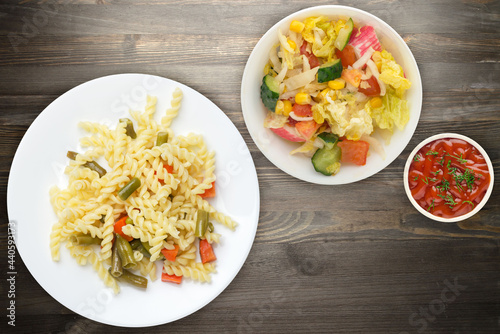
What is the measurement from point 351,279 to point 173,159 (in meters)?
1.52

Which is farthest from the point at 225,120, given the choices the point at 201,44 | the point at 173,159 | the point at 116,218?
the point at 116,218

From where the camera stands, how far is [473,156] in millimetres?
2797

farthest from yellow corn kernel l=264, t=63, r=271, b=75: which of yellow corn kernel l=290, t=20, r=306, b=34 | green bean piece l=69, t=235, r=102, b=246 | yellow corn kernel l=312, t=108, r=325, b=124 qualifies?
green bean piece l=69, t=235, r=102, b=246

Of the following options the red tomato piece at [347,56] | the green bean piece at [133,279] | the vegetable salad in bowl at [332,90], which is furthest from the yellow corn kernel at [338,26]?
the green bean piece at [133,279]

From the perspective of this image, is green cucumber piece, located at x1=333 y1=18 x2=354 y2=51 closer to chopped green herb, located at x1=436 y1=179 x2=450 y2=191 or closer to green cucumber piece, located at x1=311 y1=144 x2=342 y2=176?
green cucumber piece, located at x1=311 y1=144 x2=342 y2=176

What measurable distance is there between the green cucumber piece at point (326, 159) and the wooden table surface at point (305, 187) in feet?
1.16

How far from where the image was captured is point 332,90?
245cm

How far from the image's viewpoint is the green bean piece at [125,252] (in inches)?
99.0

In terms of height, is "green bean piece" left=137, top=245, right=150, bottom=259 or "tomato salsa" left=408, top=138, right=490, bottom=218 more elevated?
"tomato salsa" left=408, top=138, right=490, bottom=218

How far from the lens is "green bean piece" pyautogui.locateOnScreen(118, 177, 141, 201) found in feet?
8.14

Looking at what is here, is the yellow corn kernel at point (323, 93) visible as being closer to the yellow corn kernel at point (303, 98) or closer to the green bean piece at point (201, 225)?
the yellow corn kernel at point (303, 98)

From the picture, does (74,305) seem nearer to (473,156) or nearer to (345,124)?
(345,124)

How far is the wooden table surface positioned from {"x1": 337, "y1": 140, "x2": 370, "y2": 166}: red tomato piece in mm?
373

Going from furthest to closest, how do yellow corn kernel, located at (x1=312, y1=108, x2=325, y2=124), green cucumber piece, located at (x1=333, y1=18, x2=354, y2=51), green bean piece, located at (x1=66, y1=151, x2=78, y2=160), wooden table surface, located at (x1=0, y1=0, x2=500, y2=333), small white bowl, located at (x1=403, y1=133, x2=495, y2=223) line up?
wooden table surface, located at (x1=0, y1=0, x2=500, y2=333) → small white bowl, located at (x1=403, y1=133, x2=495, y2=223) → green bean piece, located at (x1=66, y1=151, x2=78, y2=160) → yellow corn kernel, located at (x1=312, y1=108, x2=325, y2=124) → green cucumber piece, located at (x1=333, y1=18, x2=354, y2=51)
